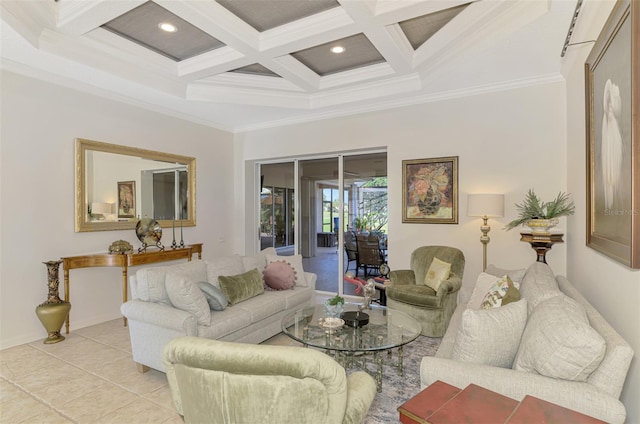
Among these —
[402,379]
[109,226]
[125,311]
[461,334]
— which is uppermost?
[109,226]

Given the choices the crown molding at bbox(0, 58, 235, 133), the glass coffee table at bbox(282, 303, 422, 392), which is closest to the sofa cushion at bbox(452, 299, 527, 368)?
the glass coffee table at bbox(282, 303, 422, 392)

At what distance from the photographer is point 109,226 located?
4625 millimetres

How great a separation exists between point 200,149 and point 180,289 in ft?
11.9

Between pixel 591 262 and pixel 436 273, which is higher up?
pixel 591 262

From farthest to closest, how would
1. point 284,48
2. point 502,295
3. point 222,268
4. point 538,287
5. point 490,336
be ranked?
point 222,268 → point 284,48 → point 502,295 → point 538,287 → point 490,336

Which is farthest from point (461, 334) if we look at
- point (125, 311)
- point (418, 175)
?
point (418, 175)

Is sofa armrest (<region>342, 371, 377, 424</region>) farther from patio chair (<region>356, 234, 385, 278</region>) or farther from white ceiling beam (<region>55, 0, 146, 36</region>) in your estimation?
patio chair (<region>356, 234, 385, 278</region>)

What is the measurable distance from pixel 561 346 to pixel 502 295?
2.98ft

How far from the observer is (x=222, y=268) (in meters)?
3.81

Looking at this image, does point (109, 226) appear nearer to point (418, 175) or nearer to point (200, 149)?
point (200, 149)

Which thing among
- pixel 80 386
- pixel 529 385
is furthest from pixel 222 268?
pixel 529 385

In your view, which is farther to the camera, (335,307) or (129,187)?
(129,187)

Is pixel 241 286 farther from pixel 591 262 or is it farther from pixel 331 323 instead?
pixel 591 262

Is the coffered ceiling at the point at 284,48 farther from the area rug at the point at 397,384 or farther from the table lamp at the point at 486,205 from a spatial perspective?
the area rug at the point at 397,384
